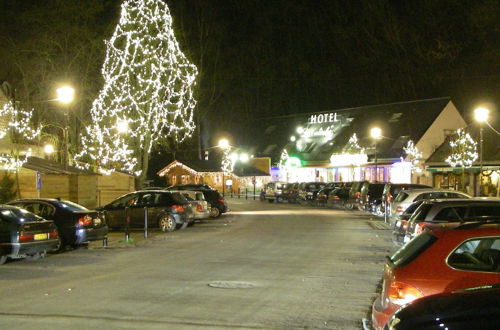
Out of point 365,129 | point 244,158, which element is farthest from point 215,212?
point 244,158

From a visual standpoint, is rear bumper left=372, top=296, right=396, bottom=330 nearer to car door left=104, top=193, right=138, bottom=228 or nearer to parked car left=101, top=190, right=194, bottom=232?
parked car left=101, top=190, right=194, bottom=232

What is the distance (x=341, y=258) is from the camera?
17.2m

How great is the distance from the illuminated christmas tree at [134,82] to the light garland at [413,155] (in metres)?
22.8

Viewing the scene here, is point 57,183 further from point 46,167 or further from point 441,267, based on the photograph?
point 441,267

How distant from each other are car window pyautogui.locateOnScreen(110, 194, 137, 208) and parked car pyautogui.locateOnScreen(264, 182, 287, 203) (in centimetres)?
2988

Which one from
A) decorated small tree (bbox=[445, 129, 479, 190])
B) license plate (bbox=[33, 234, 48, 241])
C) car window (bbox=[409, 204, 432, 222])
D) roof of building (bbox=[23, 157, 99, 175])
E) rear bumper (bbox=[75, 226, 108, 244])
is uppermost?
decorated small tree (bbox=[445, 129, 479, 190])

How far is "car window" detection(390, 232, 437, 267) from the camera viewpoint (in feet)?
24.3

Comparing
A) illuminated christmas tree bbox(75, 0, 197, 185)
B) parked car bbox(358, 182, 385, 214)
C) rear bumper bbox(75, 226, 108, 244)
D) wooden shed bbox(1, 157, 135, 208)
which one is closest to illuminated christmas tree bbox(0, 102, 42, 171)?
wooden shed bbox(1, 157, 135, 208)

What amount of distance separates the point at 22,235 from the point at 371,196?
23450mm

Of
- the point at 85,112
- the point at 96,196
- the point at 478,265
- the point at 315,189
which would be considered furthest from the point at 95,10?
the point at 478,265

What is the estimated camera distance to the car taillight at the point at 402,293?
7125 millimetres

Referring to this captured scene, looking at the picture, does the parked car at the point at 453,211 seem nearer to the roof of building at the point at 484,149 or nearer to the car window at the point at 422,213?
the car window at the point at 422,213

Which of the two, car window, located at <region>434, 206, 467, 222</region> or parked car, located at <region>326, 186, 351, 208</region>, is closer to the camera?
car window, located at <region>434, 206, 467, 222</region>

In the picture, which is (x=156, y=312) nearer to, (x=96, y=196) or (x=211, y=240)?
(x=211, y=240)
